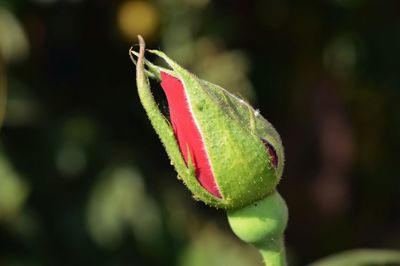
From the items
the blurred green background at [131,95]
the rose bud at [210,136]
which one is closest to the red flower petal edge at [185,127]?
the rose bud at [210,136]

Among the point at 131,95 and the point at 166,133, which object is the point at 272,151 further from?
the point at 131,95

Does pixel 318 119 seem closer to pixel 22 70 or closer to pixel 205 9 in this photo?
pixel 205 9

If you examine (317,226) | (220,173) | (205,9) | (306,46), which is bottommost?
(317,226)

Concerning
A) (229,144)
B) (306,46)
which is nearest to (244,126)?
(229,144)

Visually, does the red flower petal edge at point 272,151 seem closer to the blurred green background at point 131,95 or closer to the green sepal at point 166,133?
the green sepal at point 166,133

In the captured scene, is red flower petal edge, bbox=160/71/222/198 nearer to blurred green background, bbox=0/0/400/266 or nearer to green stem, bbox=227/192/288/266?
green stem, bbox=227/192/288/266

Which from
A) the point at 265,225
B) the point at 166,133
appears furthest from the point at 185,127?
the point at 265,225
